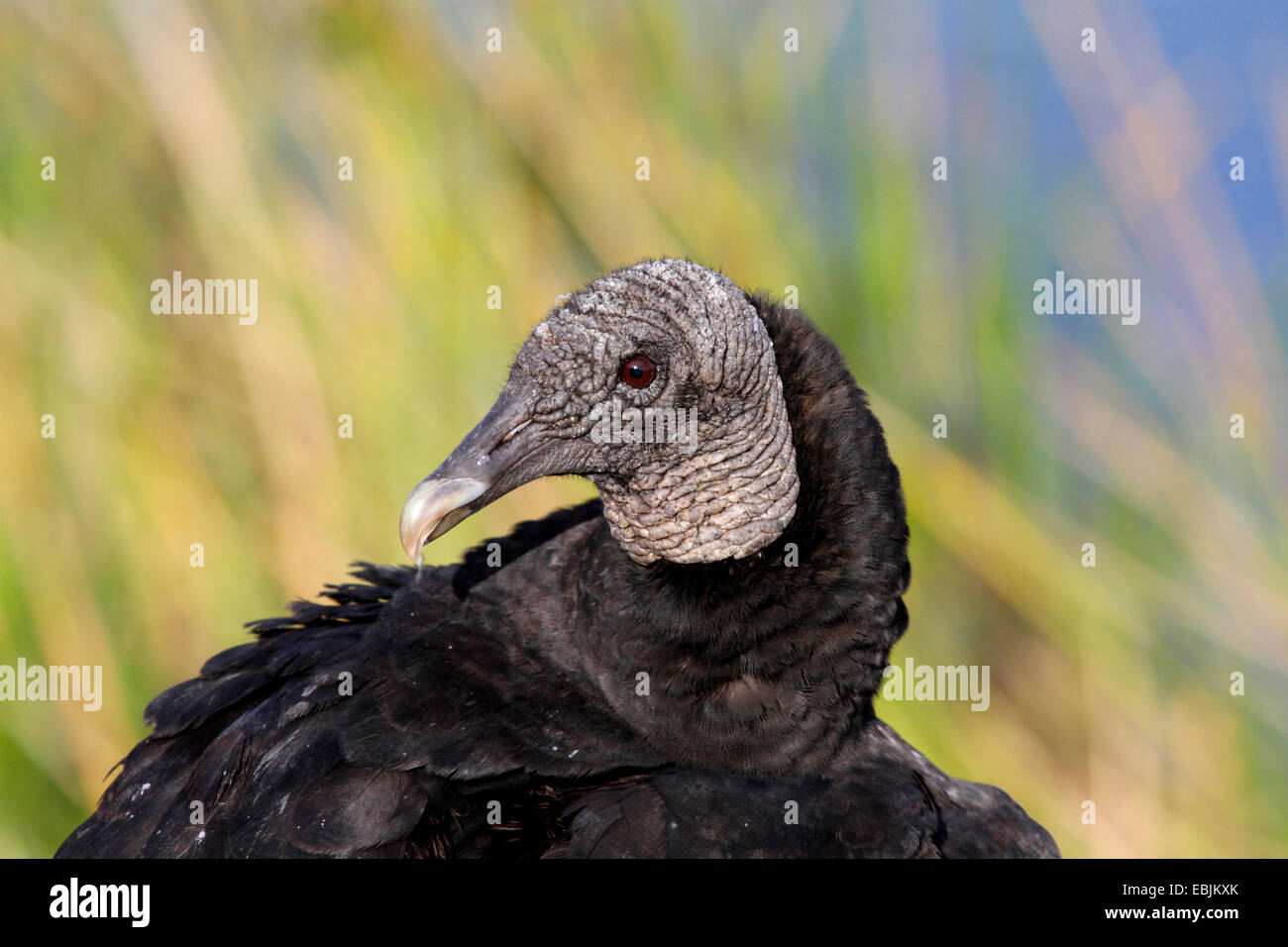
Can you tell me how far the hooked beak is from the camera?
7.00 ft

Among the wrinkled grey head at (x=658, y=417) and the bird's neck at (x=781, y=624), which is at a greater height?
the wrinkled grey head at (x=658, y=417)

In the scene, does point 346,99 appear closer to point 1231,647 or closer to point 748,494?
point 748,494

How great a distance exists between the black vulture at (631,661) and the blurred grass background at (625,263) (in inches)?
40.4

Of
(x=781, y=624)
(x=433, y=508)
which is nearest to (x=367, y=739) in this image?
(x=433, y=508)

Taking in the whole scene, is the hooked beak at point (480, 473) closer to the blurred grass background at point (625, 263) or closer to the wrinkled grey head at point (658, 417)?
the wrinkled grey head at point (658, 417)

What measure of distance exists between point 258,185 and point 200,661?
1447 millimetres

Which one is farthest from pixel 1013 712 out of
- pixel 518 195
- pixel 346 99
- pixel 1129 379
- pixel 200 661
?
pixel 346 99

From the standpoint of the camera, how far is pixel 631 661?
7.61 feet

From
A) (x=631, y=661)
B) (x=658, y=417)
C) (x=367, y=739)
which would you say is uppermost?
(x=658, y=417)

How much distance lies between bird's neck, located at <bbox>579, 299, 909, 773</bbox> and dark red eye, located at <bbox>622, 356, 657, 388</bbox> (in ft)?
1.12

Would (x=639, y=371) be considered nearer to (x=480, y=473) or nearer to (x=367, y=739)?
(x=480, y=473)

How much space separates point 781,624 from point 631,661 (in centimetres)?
31

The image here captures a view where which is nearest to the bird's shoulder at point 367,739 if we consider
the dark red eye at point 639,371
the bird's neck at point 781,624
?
the bird's neck at point 781,624

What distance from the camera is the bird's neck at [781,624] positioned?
7.48 ft
